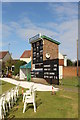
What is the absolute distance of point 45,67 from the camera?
1981 cm

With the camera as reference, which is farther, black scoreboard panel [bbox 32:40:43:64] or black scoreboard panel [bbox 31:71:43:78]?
black scoreboard panel [bbox 32:40:43:64]

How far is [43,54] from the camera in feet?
70.4

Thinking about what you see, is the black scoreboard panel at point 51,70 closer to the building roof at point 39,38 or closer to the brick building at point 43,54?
the brick building at point 43,54

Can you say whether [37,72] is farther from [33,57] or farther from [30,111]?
[30,111]

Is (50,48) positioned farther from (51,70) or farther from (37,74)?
(51,70)

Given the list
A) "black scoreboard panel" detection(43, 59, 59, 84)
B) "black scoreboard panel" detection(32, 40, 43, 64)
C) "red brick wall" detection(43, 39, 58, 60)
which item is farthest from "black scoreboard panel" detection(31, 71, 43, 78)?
"red brick wall" detection(43, 39, 58, 60)

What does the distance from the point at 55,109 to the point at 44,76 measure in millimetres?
11770

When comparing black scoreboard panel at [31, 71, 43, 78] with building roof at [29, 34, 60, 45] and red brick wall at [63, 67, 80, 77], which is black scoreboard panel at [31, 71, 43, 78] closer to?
building roof at [29, 34, 60, 45]

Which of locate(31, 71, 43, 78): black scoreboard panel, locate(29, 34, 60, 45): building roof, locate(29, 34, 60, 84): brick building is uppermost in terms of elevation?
locate(29, 34, 60, 45): building roof

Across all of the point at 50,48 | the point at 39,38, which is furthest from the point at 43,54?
the point at 39,38

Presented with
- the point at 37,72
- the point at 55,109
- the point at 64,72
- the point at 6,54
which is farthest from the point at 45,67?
the point at 6,54

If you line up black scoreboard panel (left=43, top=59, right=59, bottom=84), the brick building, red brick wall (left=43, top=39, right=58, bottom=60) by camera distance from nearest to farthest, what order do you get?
black scoreboard panel (left=43, top=59, right=59, bottom=84), the brick building, red brick wall (left=43, top=39, right=58, bottom=60)

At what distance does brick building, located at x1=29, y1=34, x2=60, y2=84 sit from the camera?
64.0ft

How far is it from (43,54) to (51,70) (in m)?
3.68
